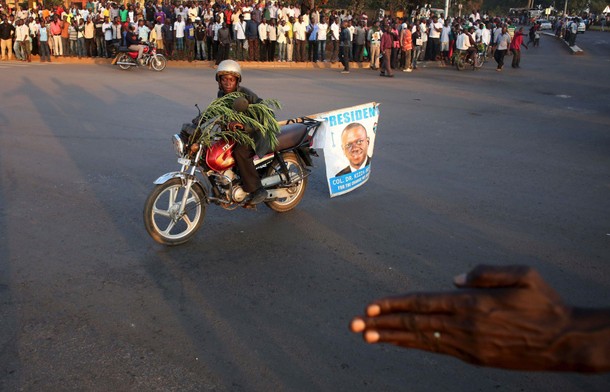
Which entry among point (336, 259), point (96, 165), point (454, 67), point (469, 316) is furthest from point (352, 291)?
point (454, 67)

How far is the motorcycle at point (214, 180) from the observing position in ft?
18.7

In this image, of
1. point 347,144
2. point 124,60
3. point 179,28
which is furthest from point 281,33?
point 347,144

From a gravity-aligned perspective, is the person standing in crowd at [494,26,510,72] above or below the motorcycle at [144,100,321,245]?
above

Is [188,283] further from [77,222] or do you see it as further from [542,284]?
[542,284]

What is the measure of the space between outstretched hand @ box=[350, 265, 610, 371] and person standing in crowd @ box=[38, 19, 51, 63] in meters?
24.2

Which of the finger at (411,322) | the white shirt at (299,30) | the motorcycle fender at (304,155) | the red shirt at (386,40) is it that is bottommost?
the motorcycle fender at (304,155)

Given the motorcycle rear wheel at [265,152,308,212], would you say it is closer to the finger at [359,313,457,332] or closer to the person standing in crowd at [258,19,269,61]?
the finger at [359,313,457,332]

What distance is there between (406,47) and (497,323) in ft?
72.2

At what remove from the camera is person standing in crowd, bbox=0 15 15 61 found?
76.5ft

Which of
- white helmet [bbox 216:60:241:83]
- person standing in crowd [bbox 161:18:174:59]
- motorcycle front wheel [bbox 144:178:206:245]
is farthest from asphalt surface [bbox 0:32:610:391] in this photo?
person standing in crowd [bbox 161:18:174:59]

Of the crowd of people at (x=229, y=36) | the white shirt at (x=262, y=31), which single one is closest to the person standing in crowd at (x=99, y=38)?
the crowd of people at (x=229, y=36)

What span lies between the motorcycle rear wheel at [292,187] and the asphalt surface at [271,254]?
187mm

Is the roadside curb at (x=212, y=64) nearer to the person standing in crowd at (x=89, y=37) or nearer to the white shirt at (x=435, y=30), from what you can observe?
the person standing in crowd at (x=89, y=37)

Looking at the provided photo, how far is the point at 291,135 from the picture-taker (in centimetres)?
671
